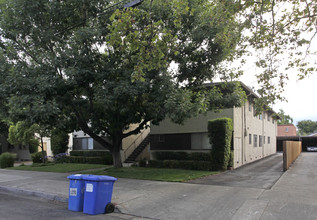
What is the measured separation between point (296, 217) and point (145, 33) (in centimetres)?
627

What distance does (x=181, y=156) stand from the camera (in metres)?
18.0

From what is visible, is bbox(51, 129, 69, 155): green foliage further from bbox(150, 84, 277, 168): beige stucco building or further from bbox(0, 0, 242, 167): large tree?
bbox(0, 0, 242, 167): large tree

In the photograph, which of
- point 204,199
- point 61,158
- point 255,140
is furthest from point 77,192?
point 255,140

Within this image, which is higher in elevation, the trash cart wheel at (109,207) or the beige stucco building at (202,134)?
the beige stucco building at (202,134)

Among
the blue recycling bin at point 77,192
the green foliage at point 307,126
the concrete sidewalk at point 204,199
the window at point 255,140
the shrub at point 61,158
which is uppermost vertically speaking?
the green foliage at point 307,126

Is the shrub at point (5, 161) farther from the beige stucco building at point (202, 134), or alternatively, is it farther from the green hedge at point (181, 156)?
the green hedge at point (181, 156)

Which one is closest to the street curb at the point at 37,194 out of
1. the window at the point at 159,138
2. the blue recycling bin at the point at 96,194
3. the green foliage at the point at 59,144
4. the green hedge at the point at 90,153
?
the blue recycling bin at the point at 96,194

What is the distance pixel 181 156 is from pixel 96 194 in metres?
11.5

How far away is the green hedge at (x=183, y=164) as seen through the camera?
51.2 ft

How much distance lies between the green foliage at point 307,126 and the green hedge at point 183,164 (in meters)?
96.7

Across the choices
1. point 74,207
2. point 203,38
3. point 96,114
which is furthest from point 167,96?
point 74,207

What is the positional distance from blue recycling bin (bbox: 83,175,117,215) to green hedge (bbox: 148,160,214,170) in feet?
30.7

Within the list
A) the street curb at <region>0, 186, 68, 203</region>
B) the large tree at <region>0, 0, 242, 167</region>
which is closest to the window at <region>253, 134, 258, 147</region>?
the large tree at <region>0, 0, 242, 167</region>

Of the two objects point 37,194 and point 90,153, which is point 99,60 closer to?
point 37,194
